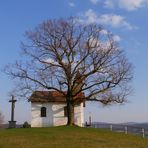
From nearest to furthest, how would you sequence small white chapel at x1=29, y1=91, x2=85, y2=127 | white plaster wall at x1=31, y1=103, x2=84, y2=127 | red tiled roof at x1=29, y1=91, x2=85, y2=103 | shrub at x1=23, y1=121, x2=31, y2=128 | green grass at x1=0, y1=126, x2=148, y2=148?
green grass at x1=0, y1=126, x2=148, y2=148, shrub at x1=23, y1=121, x2=31, y2=128, red tiled roof at x1=29, y1=91, x2=85, y2=103, small white chapel at x1=29, y1=91, x2=85, y2=127, white plaster wall at x1=31, y1=103, x2=84, y2=127

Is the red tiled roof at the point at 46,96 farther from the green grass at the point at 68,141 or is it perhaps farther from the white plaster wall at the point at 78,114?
the green grass at the point at 68,141

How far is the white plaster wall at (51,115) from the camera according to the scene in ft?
190

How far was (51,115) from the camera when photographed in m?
58.5

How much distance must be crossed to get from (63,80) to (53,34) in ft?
20.0

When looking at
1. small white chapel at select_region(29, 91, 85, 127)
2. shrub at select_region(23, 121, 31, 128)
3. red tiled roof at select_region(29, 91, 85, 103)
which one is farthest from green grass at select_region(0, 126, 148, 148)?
small white chapel at select_region(29, 91, 85, 127)

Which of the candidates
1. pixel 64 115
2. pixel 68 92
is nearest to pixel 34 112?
pixel 64 115

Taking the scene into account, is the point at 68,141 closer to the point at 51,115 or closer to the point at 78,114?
the point at 78,114

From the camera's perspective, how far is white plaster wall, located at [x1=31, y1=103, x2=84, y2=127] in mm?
58000

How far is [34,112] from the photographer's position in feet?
192

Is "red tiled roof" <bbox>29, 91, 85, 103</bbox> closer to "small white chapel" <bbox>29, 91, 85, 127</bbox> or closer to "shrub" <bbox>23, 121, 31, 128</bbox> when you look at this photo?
"small white chapel" <bbox>29, 91, 85, 127</bbox>

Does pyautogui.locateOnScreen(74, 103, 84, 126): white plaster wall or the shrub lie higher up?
pyautogui.locateOnScreen(74, 103, 84, 126): white plaster wall

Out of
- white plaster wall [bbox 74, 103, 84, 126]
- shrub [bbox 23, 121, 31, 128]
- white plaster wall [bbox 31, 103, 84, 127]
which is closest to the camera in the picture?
shrub [bbox 23, 121, 31, 128]

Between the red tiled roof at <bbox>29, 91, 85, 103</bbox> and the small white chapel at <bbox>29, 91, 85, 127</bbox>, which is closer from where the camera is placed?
the red tiled roof at <bbox>29, 91, 85, 103</bbox>

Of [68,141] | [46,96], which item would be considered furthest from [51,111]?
[68,141]
